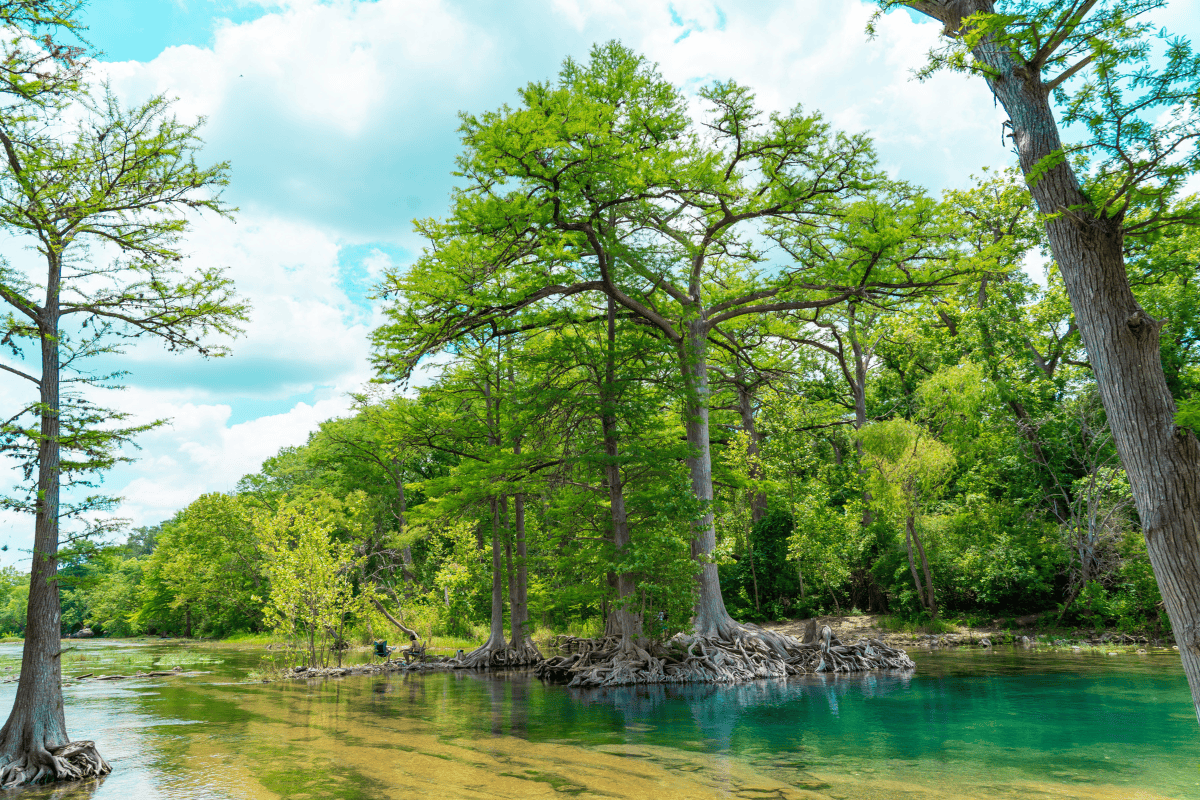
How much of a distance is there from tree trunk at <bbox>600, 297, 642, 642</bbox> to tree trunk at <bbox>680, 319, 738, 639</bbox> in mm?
1763

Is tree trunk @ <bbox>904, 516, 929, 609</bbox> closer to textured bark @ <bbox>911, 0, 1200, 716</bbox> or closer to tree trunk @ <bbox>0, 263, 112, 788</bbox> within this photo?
textured bark @ <bbox>911, 0, 1200, 716</bbox>

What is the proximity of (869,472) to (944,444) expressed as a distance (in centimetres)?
305

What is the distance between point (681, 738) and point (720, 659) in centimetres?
751

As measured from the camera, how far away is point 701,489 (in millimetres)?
18609

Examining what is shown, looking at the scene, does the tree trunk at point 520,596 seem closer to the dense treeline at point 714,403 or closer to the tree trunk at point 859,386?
the dense treeline at point 714,403

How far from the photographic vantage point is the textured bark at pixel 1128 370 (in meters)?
4.78

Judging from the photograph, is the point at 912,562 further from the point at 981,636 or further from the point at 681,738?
the point at 681,738

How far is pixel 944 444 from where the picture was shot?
24.7m

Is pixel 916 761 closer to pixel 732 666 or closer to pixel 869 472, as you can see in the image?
pixel 732 666

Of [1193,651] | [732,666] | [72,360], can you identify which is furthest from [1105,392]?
[732,666]

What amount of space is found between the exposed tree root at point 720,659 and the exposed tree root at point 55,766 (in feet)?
33.8

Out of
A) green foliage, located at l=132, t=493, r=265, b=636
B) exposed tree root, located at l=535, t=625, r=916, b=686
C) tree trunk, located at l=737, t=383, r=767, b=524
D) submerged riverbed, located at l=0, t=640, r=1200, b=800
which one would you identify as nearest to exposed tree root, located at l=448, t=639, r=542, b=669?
exposed tree root, located at l=535, t=625, r=916, b=686

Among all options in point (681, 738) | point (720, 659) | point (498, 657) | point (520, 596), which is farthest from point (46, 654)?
point (520, 596)

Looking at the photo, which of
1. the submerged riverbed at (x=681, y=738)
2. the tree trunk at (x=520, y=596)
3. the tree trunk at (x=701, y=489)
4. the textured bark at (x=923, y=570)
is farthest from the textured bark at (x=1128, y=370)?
the textured bark at (x=923, y=570)
